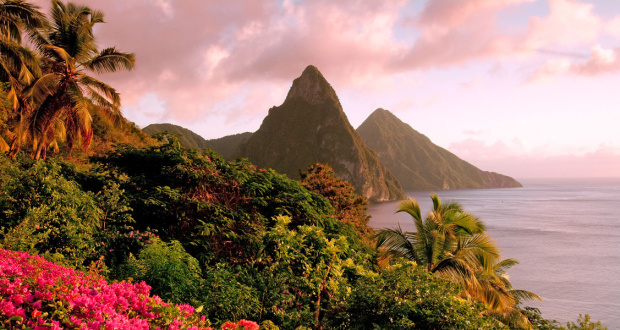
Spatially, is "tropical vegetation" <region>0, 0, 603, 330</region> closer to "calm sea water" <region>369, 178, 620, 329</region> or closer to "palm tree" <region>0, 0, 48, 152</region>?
"palm tree" <region>0, 0, 48, 152</region>

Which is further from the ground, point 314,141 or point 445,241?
point 314,141

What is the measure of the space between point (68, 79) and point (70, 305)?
1188 centimetres

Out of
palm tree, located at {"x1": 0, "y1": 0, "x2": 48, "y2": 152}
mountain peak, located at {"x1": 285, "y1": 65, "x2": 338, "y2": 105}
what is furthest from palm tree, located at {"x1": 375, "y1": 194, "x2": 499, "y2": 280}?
mountain peak, located at {"x1": 285, "y1": 65, "x2": 338, "y2": 105}

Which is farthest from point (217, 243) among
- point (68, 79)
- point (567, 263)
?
point (567, 263)

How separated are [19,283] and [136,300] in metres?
0.75

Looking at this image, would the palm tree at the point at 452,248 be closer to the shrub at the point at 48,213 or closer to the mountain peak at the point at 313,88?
the shrub at the point at 48,213

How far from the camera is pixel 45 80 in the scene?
1066 cm

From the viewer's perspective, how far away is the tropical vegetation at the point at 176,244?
274 centimetres

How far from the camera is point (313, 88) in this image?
18012 cm

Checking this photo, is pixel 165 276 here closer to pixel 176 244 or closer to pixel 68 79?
pixel 176 244

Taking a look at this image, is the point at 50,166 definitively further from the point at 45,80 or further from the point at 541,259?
the point at 541,259

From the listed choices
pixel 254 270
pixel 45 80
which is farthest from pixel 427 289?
pixel 45 80

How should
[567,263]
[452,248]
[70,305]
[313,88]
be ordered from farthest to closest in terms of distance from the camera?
[313,88]
[567,263]
[452,248]
[70,305]

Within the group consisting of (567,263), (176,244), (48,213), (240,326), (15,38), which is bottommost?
(567,263)
